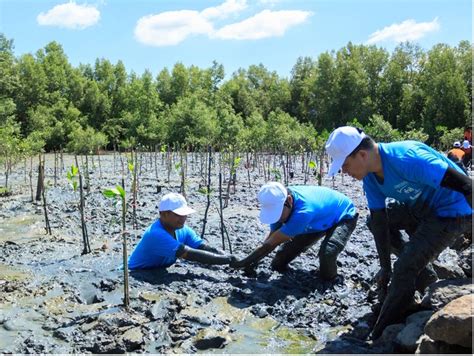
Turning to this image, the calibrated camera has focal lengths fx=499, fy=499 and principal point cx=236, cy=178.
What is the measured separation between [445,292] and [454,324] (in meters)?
0.76

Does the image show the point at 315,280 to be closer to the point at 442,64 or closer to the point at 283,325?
the point at 283,325

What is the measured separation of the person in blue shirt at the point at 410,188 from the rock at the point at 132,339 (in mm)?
1906

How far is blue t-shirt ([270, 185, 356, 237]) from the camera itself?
16.5 ft

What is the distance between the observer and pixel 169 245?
5.51 m

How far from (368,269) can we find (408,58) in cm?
4390

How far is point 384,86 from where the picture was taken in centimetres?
4453

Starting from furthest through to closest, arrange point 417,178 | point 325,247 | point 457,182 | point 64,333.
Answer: point 325,247, point 64,333, point 417,178, point 457,182

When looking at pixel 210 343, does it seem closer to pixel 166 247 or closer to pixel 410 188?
pixel 166 247

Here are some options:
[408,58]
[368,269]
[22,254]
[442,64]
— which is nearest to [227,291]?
[368,269]

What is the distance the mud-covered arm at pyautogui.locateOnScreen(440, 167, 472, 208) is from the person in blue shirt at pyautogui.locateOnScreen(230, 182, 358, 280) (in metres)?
1.77

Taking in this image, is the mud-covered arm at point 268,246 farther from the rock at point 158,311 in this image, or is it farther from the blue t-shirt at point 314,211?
the rock at point 158,311

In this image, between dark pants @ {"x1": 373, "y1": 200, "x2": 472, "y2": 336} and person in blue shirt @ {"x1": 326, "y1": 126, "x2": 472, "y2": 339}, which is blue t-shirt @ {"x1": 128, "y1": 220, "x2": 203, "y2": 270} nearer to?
person in blue shirt @ {"x1": 326, "y1": 126, "x2": 472, "y2": 339}

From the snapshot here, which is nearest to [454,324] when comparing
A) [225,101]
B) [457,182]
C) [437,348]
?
[437,348]

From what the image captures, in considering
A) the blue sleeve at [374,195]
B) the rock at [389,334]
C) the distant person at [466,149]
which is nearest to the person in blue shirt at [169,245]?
the blue sleeve at [374,195]
